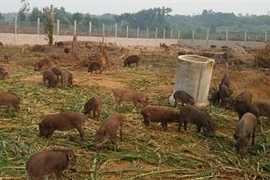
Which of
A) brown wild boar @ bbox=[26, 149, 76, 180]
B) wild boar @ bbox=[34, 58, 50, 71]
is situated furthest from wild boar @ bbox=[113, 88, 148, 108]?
wild boar @ bbox=[34, 58, 50, 71]

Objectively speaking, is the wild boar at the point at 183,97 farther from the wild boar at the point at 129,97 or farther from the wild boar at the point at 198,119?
the wild boar at the point at 198,119

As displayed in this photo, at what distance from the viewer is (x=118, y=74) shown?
20656 mm

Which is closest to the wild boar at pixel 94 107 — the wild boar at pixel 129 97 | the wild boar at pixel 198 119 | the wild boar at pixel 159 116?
the wild boar at pixel 159 116

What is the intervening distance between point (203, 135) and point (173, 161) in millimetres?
2013

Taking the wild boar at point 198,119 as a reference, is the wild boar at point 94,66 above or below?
above

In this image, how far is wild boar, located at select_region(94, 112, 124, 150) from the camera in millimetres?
8125

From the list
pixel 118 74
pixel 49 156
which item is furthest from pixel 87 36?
pixel 49 156

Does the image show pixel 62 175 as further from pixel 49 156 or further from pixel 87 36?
pixel 87 36

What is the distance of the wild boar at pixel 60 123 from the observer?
851 cm

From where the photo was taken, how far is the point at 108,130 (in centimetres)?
831

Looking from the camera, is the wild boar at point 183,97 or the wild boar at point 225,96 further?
→ the wild boar at point 225,96

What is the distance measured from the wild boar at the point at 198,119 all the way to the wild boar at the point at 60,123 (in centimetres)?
254

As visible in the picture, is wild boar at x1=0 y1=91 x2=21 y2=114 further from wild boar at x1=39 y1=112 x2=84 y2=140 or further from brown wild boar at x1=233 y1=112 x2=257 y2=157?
brown wild boar at x1=233 y1=112 x2=257 y2=157

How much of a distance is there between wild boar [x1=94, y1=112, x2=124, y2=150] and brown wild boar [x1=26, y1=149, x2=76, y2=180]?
149 cm
